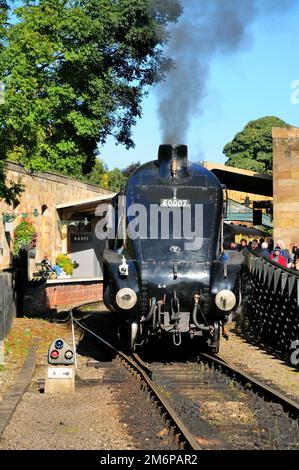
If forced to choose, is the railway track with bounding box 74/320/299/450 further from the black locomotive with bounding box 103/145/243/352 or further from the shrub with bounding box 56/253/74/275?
the shrub with bounding box 56/253/74/275

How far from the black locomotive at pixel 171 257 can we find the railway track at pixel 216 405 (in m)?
0.59

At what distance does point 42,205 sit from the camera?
3098 cm

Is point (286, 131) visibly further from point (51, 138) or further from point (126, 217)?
point (126, 217)

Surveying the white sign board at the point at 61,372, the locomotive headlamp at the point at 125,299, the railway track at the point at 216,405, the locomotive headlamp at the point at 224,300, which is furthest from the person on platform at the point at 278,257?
the white sign board at the point at 61,372

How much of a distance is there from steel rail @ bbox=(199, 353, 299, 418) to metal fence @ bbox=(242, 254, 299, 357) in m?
1.71

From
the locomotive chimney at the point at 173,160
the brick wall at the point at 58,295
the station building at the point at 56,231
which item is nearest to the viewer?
the locomotive chimney at the point at 173,160

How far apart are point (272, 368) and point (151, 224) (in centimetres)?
312

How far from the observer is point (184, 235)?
11.8 meters

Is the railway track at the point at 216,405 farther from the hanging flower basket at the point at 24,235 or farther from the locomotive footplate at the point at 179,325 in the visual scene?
the hanging flower basket at the point at 24,235

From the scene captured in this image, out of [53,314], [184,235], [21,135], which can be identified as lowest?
[53,314]

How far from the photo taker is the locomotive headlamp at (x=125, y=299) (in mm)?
11055

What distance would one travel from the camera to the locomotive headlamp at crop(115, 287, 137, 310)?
11.1 meters

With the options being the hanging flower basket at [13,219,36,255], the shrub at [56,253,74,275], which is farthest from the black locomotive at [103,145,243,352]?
the shrub at [56,253,74,275]

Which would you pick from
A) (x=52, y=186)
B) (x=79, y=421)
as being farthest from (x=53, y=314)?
(x=79, y=421)
